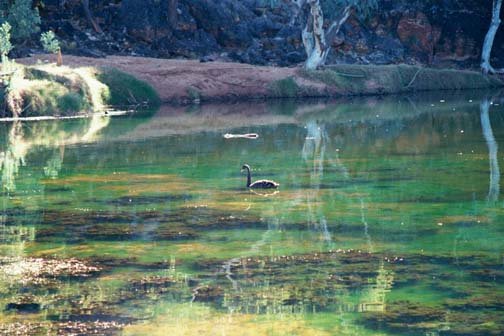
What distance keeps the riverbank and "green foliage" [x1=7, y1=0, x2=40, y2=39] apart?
1.25 m

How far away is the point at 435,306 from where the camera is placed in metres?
9.58

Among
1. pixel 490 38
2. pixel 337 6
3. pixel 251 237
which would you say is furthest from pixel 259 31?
pixel 251 237

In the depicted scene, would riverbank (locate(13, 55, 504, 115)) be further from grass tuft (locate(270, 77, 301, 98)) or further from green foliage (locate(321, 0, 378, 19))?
green foliage (locate(321, 0, 378, 19))

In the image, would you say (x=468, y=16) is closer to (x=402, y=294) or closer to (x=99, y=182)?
(x=99, y=182)

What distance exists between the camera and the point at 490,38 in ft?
163

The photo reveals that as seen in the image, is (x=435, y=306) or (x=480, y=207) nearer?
(x=435, y=306)

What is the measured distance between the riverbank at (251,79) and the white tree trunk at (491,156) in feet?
27.8

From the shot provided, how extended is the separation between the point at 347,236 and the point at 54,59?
25289 millimetres

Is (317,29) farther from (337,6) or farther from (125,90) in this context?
(125,90)

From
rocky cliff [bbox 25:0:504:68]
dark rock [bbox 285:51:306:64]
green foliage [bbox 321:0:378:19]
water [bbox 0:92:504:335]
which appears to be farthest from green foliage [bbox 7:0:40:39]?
dark rock [bbox 285:51:306:64]

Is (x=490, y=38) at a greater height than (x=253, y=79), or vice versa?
(x=490, y=38)

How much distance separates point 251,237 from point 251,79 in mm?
27550

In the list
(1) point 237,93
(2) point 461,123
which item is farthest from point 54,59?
(2) point 461,123

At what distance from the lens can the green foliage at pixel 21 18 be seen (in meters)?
37.2
